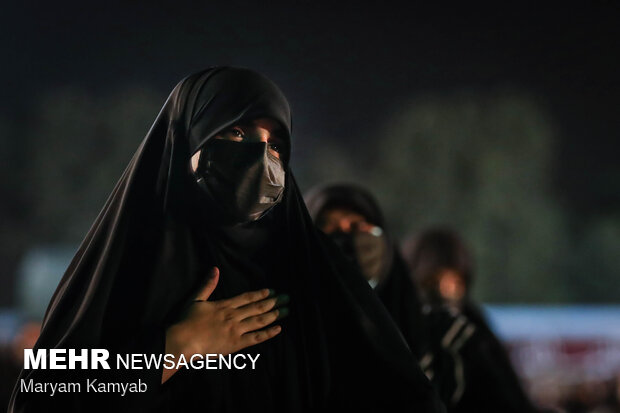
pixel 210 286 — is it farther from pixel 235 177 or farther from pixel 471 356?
pixel 471 356

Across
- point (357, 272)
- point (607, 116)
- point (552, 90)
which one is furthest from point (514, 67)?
point (357, 272)

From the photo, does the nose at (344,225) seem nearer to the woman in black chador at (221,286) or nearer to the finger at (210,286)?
the woman in black chador at (221,286)

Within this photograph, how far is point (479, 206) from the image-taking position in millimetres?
20453

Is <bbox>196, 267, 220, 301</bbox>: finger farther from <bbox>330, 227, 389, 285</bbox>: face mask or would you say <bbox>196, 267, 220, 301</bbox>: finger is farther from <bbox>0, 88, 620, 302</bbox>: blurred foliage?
<bbox>0, 88, 620, 302</bbox>: blurred foliage

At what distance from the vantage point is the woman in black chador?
5.24ft

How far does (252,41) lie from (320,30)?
149 centimetres

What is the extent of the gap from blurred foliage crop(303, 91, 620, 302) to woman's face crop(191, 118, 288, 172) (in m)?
18.8

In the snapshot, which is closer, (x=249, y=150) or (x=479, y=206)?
(x=249, y=150)

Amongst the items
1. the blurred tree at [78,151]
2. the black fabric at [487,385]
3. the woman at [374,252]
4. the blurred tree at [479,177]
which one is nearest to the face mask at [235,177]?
the woman at [374,252]

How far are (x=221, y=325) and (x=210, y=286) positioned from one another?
0.25 ft

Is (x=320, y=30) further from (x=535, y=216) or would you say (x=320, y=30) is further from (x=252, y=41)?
(x=535, y=216)

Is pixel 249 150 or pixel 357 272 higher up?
pixel 249 150

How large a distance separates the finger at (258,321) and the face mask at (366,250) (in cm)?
109

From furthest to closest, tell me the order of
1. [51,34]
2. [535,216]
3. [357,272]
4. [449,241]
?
1. [535,216]
2. [51,34]
3. [449,241]
4. [357,272]
